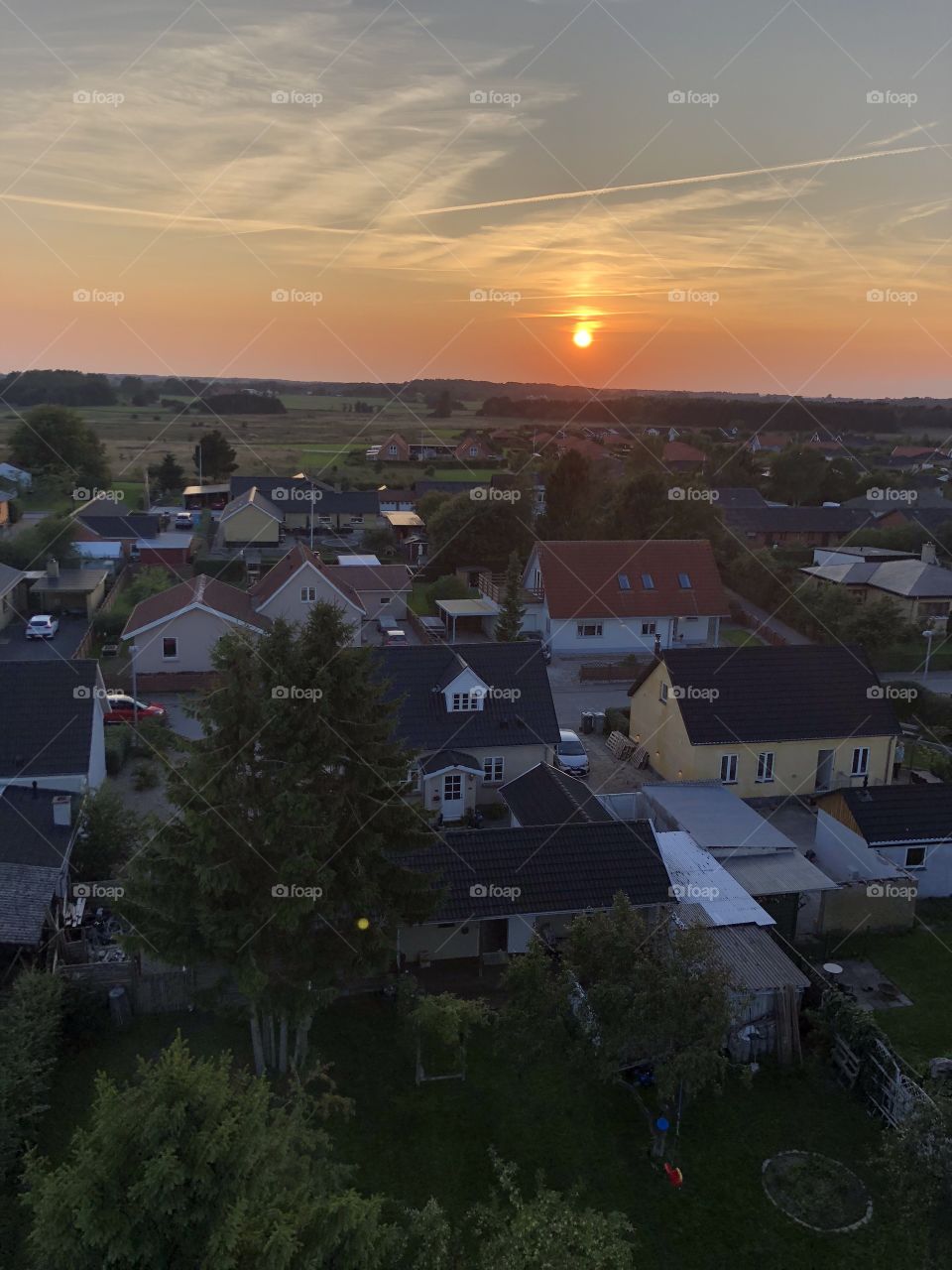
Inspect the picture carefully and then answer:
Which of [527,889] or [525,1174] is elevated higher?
[527,889]

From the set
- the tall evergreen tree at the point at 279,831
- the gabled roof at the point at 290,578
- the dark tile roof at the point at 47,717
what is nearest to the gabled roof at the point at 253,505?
the gabled roof at the point at 290,578

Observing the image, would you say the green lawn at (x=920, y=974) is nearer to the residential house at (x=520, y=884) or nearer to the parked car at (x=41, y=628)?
the residential house at (x=520, y=884)

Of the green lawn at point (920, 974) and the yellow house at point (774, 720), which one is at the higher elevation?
the yellow house at point (774, 720)

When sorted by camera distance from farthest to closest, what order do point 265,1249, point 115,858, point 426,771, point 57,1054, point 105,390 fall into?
point 105,390 < point 426,771 < point 115,858 < point 57,1054 < point 265,1249

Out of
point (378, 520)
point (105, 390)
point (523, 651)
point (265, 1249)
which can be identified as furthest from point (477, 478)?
point (105, 390)

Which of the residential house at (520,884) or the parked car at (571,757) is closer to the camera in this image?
the residential house at (520,884)

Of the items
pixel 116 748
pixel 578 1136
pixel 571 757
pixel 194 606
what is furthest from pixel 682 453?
pixel 578 1136

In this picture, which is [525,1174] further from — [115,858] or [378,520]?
[378,520]
